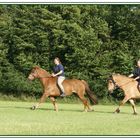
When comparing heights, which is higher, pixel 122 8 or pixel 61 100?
pixel 122 8

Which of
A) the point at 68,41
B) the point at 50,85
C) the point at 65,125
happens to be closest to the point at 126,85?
the point at 50,85

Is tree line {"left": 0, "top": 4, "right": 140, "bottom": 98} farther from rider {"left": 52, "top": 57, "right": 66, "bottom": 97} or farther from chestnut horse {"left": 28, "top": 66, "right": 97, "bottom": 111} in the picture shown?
rider {"left": 52, "top": 57, "right": 66, "bottom": 97}

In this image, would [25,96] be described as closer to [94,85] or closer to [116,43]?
[94,85]

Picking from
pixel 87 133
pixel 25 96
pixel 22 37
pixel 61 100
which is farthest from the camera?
pixel 22 37

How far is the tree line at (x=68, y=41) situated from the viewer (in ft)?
136

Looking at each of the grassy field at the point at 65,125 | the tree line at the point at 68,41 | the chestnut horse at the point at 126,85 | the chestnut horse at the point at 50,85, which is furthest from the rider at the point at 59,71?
Answer: the tree line at the point at 68,41

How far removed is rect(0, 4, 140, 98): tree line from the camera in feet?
136

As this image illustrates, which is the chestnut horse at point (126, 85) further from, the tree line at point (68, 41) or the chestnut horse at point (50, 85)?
the tree line at point (68, 41)

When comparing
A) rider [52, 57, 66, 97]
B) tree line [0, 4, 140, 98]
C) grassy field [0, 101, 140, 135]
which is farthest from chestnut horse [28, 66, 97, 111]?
tree line [0, 4, 140, 98]

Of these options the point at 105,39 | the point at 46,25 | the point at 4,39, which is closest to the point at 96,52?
the point at 105,39

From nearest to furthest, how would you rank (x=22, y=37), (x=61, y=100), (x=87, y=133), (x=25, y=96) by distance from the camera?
(x=87, y=133)
(x=61, y=100)
(x=25, y=96)
(x=22, y=37)

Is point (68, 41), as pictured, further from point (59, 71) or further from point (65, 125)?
point (65, 125)

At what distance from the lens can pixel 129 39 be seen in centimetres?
4219

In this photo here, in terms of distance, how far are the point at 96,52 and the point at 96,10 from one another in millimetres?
3143
